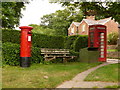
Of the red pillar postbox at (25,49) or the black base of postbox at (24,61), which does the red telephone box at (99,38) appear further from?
the black base of postbox at (24,61)

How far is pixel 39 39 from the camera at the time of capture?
10539mm

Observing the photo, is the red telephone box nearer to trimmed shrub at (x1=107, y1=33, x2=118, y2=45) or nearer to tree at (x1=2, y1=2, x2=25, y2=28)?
tree at (x1=2, y1=2, x2=25, y2=28)

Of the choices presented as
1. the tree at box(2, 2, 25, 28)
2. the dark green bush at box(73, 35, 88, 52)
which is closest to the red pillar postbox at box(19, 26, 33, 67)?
the dark green bush at box(73, 35, 88, 52)

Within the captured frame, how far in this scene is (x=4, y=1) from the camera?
13.4 metres

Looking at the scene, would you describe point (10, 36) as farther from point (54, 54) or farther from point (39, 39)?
point (54, 54)

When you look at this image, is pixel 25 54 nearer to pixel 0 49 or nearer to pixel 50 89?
pixel 0 49

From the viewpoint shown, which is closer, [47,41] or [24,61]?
[24,61]

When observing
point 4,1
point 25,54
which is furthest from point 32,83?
point 4,1

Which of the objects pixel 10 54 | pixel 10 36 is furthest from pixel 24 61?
pixel 10 36

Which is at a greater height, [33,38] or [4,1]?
[4,1]

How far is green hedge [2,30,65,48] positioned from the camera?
912 centimetres

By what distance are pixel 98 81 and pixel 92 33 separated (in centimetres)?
644

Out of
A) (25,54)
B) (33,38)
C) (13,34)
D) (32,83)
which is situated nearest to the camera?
(32,83)

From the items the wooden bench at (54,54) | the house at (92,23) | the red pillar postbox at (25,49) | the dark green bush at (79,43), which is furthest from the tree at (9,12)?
the house at (92,23)
